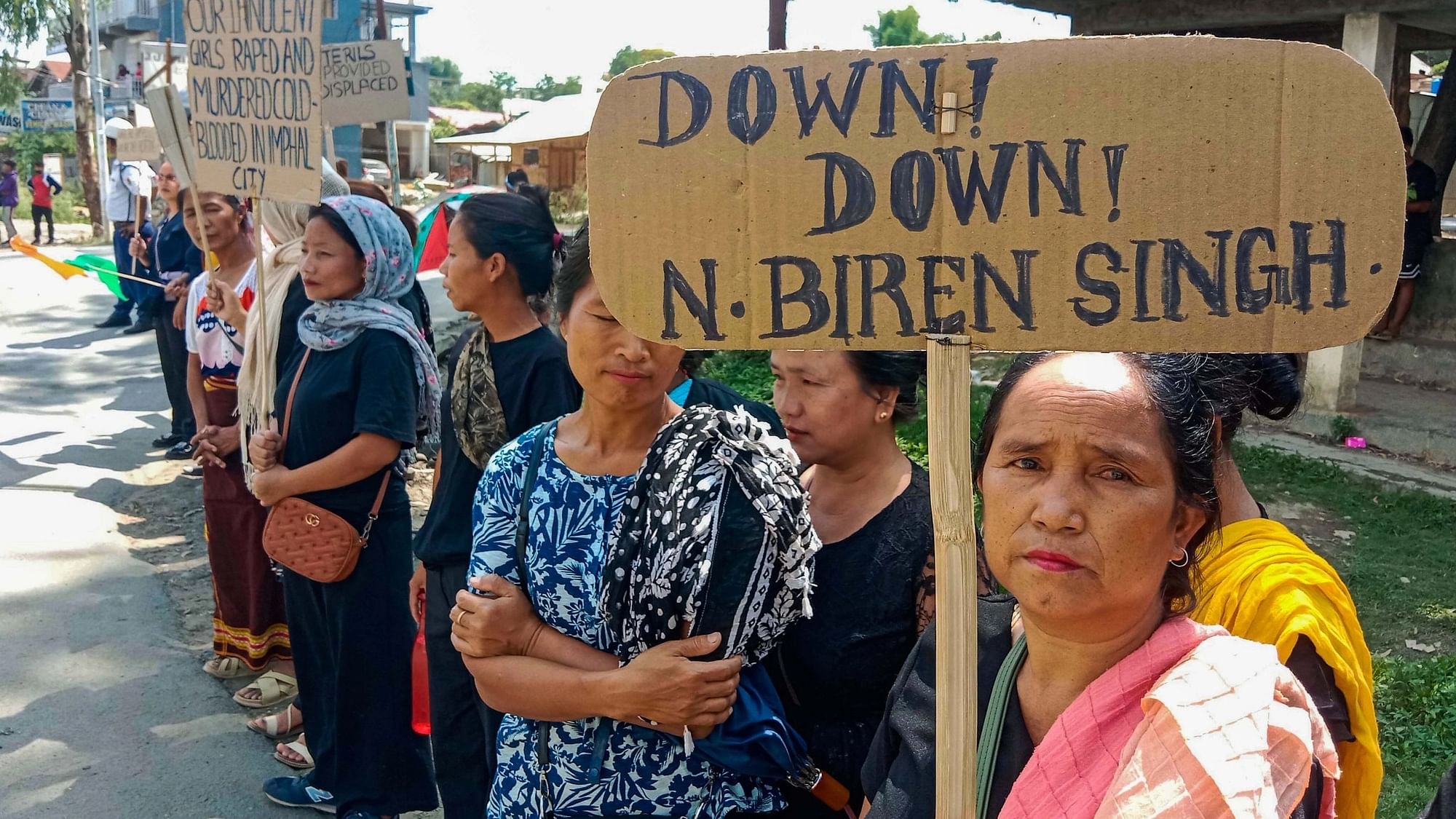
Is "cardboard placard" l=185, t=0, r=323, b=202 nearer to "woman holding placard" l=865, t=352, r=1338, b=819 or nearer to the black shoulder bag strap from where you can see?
the black shoulder bag strap

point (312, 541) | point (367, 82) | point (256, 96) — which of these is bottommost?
point (312, 541)

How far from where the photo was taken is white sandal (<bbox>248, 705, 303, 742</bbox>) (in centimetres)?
426

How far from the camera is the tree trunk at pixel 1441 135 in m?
10.3

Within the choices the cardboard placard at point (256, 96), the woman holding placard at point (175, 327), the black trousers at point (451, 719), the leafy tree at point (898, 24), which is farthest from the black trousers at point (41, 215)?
the leafy tree at point (898, 24)

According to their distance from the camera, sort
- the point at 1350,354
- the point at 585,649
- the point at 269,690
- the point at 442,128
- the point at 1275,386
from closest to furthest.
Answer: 1. the point at 1275,386
2. the point at 585,649
3. the point at 269,690
4. the point at 1350,354
5. the point at 442,128

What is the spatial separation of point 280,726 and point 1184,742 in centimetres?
377

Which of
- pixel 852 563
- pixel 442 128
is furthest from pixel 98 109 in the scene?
pixel 442 128

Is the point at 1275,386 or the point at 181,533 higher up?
the point at 1275,386

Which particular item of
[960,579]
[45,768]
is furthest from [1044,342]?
[45,768]

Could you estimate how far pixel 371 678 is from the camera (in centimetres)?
355

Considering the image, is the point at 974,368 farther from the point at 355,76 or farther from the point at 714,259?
the point at 714,259

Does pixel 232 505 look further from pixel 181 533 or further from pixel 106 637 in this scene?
pixel 181 533

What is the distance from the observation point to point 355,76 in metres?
5.87

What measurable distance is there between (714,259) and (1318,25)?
942cm
